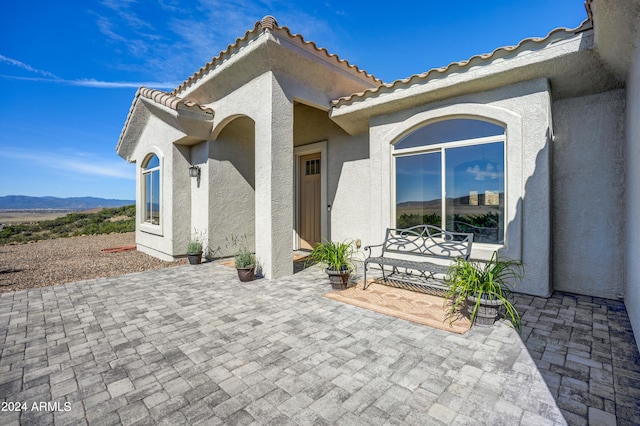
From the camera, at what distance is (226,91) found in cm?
734

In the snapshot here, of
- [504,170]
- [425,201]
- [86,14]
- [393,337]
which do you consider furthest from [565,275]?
[86,14]

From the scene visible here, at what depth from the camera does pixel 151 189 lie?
9.96 metres

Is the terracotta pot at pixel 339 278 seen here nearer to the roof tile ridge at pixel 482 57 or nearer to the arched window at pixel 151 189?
the roof tile ridge at pixel 482 57

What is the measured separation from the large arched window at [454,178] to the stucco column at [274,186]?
2583 millimetres

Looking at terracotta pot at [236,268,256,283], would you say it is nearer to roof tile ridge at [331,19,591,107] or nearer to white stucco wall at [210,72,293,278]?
white stucco wall at [210,72,293,278]

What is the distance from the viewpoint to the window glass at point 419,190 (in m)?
6.08

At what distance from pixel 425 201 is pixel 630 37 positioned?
3709 mm

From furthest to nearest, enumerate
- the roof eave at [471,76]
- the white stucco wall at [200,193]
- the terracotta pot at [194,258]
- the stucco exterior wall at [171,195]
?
the stucco exterior wall at [171,195] → the white stucco wall at [200,193] → the terracotta pot at [194,258] → the roof eave at [471,76]

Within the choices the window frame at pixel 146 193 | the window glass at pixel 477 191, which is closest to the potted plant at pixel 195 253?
the window frame at pixel 146 193

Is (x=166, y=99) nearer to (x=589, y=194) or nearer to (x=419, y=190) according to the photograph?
(x=419, y=190)

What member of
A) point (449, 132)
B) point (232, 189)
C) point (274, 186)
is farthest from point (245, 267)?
point (449, 132)

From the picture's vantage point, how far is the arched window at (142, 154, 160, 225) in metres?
9.43

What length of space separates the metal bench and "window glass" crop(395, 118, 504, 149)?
189 cm

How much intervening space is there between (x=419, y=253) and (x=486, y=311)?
Answer: 2.12 meters
